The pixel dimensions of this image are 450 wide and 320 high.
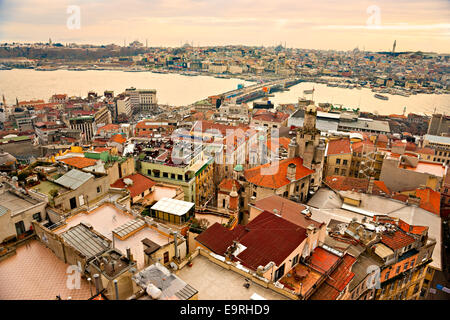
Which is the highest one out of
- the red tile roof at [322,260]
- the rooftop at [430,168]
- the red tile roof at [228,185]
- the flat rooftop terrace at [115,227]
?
the flat rooftop terrace at [115,227]

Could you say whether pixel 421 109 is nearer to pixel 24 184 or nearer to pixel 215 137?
pixel 215 137

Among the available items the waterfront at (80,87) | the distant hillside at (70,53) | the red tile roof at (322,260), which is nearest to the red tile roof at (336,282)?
the red tile roof at (322,260)

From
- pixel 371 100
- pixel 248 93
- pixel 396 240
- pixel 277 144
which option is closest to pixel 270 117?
pixel 277 144

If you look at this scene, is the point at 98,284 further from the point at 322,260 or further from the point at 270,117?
the point at 270,117

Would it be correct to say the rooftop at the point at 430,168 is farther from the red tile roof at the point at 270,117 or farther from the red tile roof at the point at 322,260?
the red tile roof at the point at 270,117

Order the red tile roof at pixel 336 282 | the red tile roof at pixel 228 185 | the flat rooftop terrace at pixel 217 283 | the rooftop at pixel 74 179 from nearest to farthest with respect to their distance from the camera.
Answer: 1. the flat rooftop terrace at pixel 217 283
2. the red tile roof at pixel 336 282
3. the rooftop at pixel 74 179
4. the red tile roof at pixel 228 185
